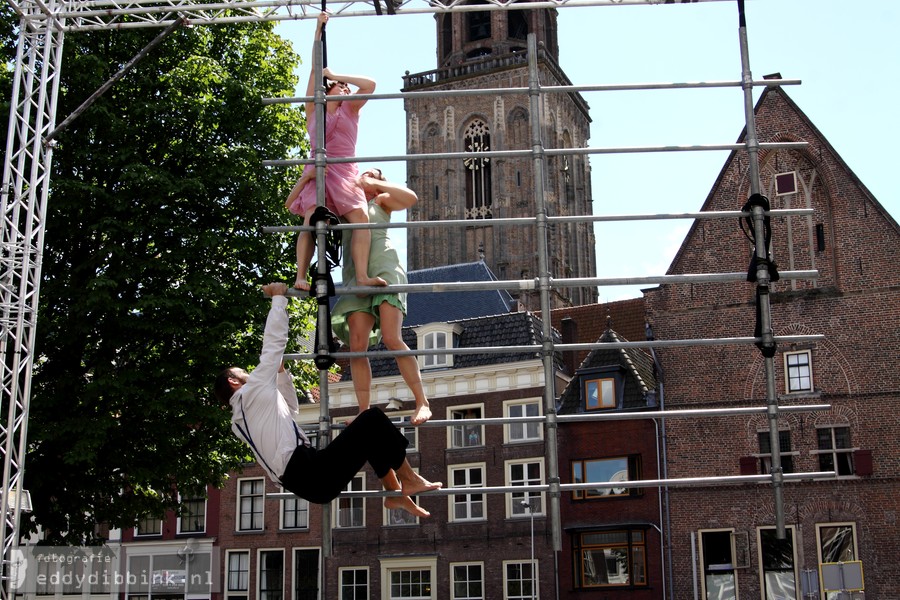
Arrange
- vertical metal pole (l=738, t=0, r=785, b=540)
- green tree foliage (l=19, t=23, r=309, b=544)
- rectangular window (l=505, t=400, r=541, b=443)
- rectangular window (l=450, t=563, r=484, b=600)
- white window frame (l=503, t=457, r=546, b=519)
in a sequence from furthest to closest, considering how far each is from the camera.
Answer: rectangular window (l=505, t=400, r=541, b=443)
rectangular window (l=450, t=563, r=484, b=600)
white window frame (l=503, t=457, r=546, b=519)
green tree foliage (l=19, t=23, r=309, b=544)
vertical metal pole (l=738, t=0, r=785, b=540)

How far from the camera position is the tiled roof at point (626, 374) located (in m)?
26.8

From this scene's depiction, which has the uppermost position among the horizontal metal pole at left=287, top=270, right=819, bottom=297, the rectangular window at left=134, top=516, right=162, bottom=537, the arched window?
the arched window

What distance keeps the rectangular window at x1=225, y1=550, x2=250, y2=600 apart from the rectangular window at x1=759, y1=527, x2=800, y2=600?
13.6 meters

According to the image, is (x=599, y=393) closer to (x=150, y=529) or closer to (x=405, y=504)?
(x=150, y=529)

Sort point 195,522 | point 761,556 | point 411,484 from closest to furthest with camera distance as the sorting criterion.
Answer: point 411,484 → point 761,556 → point 195,522

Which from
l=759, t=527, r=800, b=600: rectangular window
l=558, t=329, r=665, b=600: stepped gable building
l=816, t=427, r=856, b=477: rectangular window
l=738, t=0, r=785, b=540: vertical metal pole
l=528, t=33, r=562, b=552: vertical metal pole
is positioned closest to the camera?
l=738, t=0, r=785, b=540: vertical metal pole

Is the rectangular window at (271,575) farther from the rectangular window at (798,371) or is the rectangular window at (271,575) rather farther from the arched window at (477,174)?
the arched window at (477,174)

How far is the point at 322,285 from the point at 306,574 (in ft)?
78.5

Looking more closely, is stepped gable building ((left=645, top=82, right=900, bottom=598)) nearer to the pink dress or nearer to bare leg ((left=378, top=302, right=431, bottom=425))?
bare leg ((left=378, top=302, right=431, bottom=425))

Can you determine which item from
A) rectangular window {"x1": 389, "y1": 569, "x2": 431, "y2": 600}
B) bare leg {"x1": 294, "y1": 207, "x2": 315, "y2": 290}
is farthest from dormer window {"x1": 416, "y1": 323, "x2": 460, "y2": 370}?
bare leg {"x1": 294, "y1": 207, "x2": 315, "y2": 290}

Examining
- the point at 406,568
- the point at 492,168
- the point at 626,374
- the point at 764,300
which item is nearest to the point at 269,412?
the point at 764,300

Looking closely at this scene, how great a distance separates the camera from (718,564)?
2464 centimetres

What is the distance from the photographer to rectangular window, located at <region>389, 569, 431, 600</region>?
95.5ft

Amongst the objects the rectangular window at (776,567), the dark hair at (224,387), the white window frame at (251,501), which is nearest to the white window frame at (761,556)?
the rectangular window at (776,567)
